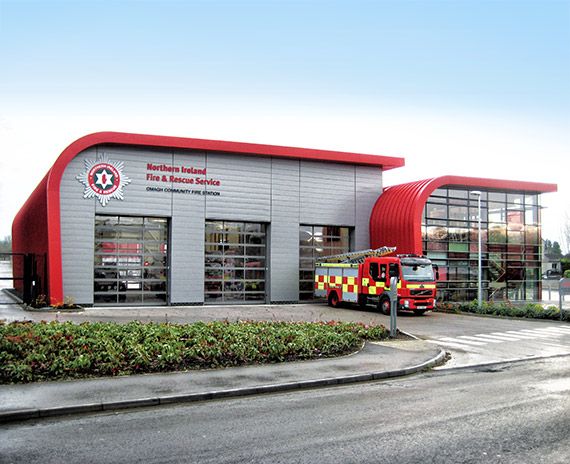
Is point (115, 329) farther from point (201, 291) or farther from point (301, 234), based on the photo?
point (301, 234)

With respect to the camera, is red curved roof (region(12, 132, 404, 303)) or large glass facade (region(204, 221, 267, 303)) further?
large glass facade (region(204, 221, 267, 303))

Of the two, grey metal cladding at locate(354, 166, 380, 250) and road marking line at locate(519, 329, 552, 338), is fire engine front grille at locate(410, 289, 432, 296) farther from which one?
grey metal cladding at locate(354, 166, 380, 250)

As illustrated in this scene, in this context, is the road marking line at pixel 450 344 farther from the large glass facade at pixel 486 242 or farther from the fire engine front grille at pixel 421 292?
the large glass facade at pixel 486 242

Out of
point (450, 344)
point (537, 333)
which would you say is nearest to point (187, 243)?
point (450, 344)

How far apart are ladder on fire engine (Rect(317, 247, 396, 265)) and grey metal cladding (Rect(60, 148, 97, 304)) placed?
10516 mm

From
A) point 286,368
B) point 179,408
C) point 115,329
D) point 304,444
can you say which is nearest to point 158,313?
point 115,329

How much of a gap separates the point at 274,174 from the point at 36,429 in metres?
22.4

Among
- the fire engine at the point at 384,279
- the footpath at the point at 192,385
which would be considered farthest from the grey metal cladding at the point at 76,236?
the footpath at the point at 192,385

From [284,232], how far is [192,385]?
19625 mm

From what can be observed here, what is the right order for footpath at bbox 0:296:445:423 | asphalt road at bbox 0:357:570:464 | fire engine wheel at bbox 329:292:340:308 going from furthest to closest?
fire engine wheel at bbox 329:292:340:308, footpath at bbox 0:296:445:423, asphalt road at bbox 0:357:570:464

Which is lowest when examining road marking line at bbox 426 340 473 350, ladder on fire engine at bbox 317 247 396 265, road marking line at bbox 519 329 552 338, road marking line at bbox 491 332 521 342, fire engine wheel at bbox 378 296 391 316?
road marking line at bbox 519 329 552 338

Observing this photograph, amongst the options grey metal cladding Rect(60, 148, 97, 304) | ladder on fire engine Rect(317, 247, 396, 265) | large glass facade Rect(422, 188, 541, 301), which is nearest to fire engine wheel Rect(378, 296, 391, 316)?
ladder on fire engine Rect(317, 247, 396, 265)

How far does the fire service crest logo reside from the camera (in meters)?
24.7

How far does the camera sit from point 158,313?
74.7 feet
